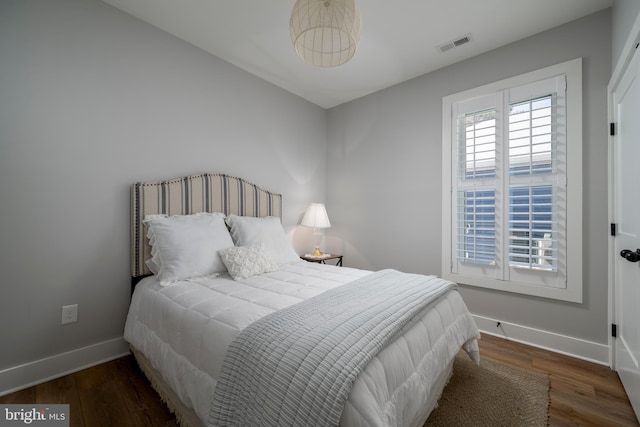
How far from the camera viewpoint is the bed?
0.98 metres

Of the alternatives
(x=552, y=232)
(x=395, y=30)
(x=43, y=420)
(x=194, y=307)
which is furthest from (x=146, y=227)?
(x=552, y=232)

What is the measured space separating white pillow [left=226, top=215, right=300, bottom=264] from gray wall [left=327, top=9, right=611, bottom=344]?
128cm

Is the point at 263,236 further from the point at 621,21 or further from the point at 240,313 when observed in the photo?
the point at 621,21

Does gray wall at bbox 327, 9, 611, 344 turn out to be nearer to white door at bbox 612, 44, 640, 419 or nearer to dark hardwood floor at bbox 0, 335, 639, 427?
white door at bbox 612, 44, 640, 419

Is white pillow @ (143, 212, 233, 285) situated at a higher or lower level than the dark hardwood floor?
higher

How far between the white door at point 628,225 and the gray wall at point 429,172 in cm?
17

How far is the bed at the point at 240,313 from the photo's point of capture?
982 millimetres

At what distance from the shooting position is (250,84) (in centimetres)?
302

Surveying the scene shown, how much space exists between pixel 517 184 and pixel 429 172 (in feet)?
2.67

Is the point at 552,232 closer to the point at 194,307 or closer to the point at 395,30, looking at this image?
the point at 395,30

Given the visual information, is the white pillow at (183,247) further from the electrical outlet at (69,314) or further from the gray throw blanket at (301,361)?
the gray throw blanket at (301,361)

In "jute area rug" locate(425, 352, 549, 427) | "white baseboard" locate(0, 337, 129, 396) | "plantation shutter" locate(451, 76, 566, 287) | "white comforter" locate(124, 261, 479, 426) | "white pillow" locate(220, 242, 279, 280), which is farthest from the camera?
"plantation shutter" locate(451, 76, 566, 287)

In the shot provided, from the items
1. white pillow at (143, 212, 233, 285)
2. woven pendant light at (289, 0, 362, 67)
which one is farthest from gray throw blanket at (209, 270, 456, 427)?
woven pendant light at (289, 0, 362, 67)

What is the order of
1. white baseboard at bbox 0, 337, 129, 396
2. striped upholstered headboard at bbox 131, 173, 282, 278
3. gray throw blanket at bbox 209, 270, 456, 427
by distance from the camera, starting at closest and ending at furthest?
gray throw blanket at bbox 209, 270, 456, 427, white baseboard at bbox 0, 337, 129, 396, striped upholstered headboard at bbox 131, 173, 282, 278
